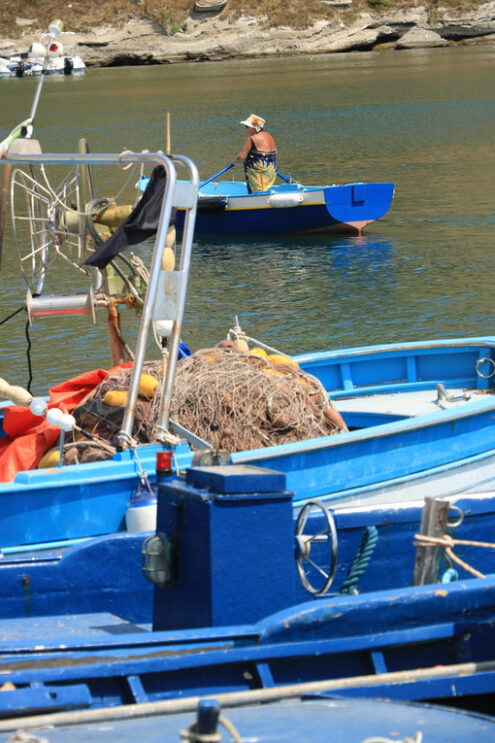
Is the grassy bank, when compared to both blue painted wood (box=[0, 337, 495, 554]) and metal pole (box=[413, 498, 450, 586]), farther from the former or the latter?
metal pole (box=[413, 498, 450, 586])

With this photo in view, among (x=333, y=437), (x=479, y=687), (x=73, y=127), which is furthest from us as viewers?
(x=73, y=127)

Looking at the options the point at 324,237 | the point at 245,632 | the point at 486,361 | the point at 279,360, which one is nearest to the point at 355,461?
the point at 279,360

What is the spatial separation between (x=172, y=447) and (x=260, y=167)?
12651 millimetres

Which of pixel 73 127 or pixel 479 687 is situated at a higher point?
pixel 73 127

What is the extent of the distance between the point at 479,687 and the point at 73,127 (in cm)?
3643

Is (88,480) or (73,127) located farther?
(73,127)

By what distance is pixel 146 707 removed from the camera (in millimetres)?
3543

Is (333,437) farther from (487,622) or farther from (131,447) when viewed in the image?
(487,622)

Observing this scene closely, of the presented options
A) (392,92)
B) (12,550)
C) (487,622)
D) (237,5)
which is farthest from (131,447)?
(237,5)

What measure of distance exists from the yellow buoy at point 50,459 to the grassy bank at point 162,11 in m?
72.5

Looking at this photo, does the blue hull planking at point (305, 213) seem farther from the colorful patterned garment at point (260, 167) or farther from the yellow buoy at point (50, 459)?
the yellow buoy at point (50, 459)

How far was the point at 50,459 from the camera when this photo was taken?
7.15 metres

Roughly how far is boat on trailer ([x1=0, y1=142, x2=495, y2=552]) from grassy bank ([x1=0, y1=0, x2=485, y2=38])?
2807 inches

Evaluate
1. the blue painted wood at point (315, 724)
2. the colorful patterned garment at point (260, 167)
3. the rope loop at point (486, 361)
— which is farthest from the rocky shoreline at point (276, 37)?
the blue painted wood at point (315, 724)
